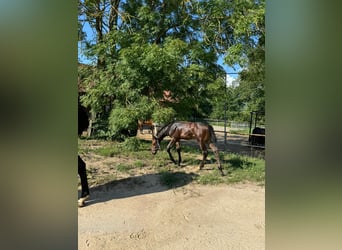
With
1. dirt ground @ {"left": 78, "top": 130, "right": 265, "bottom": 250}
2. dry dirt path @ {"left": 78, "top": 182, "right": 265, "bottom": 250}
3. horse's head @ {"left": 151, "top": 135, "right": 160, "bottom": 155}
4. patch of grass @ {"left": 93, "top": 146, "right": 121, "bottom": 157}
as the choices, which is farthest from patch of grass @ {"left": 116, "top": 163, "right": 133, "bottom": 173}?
horse's head @ {"left": 151, "top": 135, "right": 160, "bottom": 155}

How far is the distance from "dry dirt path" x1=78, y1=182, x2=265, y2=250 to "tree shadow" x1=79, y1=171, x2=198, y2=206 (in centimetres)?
1

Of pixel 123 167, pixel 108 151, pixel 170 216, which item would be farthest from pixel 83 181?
pixel 108 151

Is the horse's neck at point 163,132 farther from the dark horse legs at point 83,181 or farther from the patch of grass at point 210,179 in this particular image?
the dark horse legs at point 83,181

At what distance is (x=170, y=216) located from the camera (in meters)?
3.91

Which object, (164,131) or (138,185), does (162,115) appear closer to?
(164,131)

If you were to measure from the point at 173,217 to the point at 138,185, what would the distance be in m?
1.46

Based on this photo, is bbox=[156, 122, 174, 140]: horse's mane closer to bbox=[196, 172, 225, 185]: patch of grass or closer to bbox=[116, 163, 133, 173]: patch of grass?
bbox=[116, 163, 133, 173]: patch of grass
